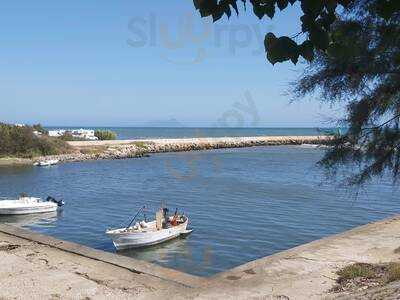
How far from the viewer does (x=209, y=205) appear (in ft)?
131

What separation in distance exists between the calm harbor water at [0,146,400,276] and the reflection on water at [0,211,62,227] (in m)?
0.07

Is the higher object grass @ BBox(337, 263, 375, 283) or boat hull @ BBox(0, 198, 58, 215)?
grass @ BBox(337, 263, 375, 283)

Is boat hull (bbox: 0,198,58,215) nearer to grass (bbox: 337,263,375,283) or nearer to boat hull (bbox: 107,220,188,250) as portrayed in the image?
boat hull (bbox: 107,220,188,250)

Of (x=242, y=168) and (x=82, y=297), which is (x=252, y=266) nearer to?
(x=82, y=297)

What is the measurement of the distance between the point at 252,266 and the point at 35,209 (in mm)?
24671

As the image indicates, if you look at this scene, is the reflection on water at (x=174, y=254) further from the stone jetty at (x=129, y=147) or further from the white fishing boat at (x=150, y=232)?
the stone jetty at (x=129, y=147)

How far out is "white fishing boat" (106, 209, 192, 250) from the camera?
25.6m

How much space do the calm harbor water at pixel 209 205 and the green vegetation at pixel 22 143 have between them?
1422 cm

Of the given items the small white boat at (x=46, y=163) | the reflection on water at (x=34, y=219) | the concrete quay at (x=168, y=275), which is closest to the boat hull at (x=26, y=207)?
Result: the reflection on water at (x=34, y=219)

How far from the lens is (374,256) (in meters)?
17.9

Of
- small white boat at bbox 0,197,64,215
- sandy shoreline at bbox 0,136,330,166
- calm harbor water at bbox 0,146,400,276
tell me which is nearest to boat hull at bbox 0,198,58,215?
Answer: small white boat at bbox 0,197,64,215

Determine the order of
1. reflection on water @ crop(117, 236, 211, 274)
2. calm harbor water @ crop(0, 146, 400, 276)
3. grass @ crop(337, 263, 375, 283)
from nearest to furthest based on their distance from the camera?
grass @ crop(337, 263, 375, 283) → reflection on water @ crop(117, 236, 211, 274) → calm harbor water @ crop(0, 146, 400, 276)

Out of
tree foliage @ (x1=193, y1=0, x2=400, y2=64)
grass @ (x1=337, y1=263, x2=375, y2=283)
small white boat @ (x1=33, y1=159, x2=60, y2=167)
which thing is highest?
tree foliage @ (x1=193, y1=0, x2=400, y2=64)

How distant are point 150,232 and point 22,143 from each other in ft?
214
